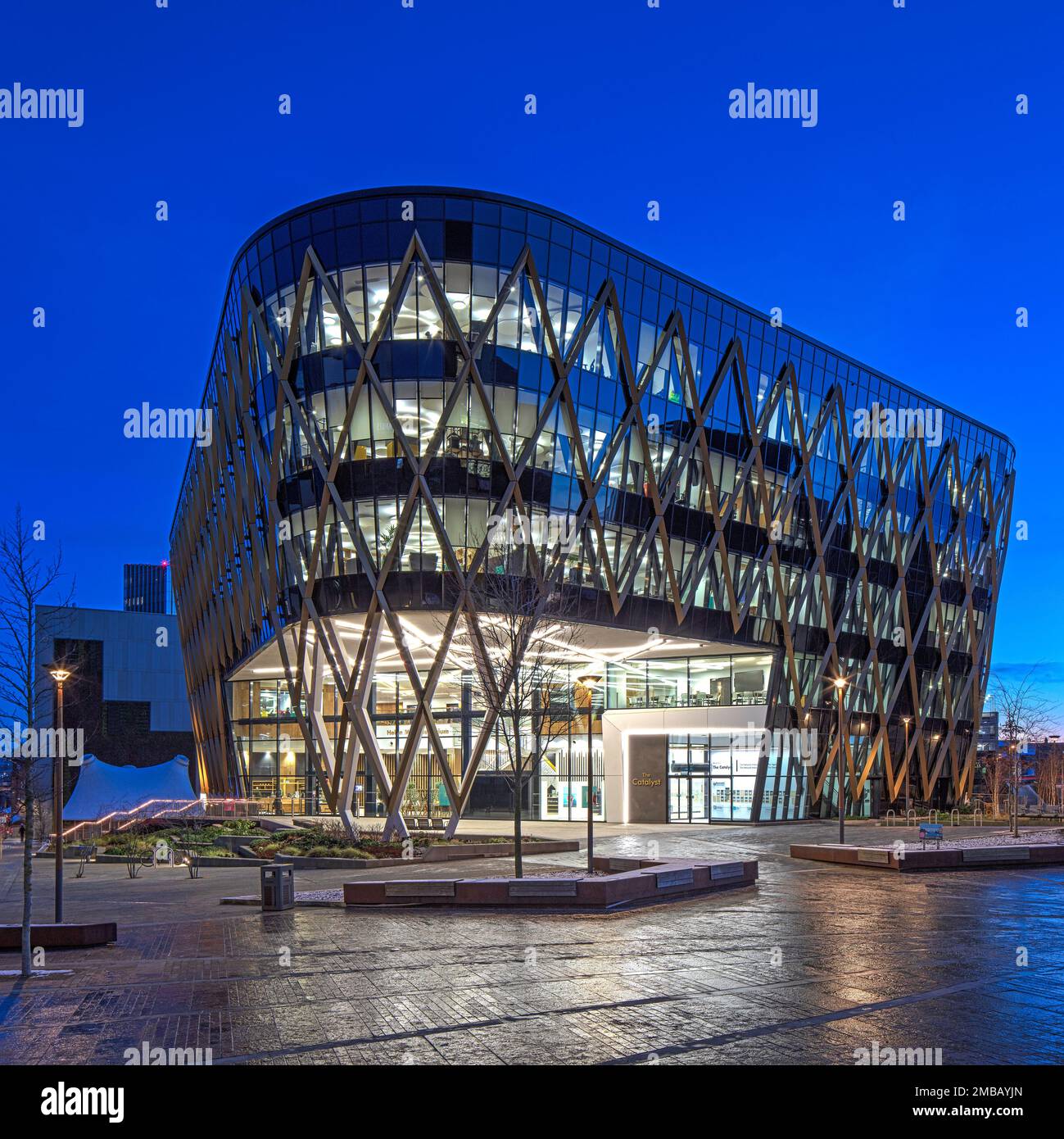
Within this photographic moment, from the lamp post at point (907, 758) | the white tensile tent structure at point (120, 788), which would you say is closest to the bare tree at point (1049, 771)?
the lamp post at point (907, 758)

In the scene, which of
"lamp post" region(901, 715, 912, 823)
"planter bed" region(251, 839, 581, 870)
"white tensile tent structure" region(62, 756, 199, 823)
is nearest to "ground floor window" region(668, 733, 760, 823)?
"lamp post" region(901, 715, 912, 823)

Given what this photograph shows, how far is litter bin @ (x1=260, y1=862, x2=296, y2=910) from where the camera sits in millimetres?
21484

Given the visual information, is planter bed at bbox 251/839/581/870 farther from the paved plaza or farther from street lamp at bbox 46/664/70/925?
street lamp at bbox 46/664/70/925

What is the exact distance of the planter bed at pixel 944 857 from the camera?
28484 millimetres

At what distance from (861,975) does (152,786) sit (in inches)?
2240

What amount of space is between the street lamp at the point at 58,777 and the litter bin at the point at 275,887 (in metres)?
3.66

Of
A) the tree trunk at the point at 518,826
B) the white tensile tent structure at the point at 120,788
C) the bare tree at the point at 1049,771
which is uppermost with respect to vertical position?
the tree trunk at the point at 518,826

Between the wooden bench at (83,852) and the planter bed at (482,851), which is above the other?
the planter bed at (482,851)

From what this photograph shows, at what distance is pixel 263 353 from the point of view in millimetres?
46375

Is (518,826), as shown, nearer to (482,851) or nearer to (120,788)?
(482,851)

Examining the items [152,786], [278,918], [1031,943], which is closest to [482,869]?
[278,918]

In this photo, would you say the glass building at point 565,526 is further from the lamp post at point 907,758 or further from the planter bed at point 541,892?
the planter bed at point 541,892

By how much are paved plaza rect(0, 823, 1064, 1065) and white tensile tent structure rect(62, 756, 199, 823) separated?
40.1 m
